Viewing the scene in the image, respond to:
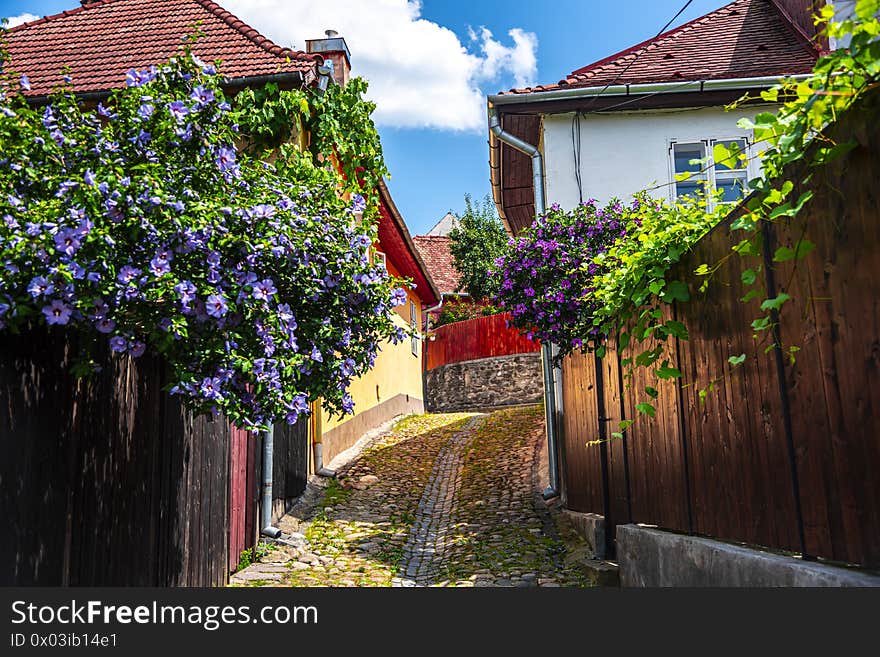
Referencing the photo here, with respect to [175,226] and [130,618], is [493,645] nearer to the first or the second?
[130,618]

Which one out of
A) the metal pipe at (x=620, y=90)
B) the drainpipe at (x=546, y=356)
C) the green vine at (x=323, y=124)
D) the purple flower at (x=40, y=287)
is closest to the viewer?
Result: the purple flower at (x=40, y=287)

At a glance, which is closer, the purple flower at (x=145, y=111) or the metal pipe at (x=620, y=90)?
the purple flower at (x=145, y=111)

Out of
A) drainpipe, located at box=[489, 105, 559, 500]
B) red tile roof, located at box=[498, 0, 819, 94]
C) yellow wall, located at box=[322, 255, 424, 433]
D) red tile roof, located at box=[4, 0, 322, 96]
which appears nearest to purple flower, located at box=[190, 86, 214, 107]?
red tile roof, located at box=[4, 0, 322, 96]

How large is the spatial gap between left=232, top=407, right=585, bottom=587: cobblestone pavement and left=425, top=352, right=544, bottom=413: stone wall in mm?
7095

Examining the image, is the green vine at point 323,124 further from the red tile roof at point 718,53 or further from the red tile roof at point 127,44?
the red tile roof at point 718,53

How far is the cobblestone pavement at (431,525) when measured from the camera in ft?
22.9

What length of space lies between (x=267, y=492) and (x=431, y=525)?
2179mm

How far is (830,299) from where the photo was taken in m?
2.82

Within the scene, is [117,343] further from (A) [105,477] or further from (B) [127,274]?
(A) [105,477]

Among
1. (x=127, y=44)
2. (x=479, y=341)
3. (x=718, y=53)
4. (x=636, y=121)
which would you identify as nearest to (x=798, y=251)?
(x=636, y=121)

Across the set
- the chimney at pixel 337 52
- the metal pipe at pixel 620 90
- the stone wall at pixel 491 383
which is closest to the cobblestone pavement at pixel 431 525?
the metal pipe at pixel 620 90

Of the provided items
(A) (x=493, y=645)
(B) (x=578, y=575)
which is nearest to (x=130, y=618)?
(A) (x=493, y=645)

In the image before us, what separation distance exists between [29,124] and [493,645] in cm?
322

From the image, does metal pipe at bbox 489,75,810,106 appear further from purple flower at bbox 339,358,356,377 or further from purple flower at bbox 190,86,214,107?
purple flower at bbox 190,86,214,107
